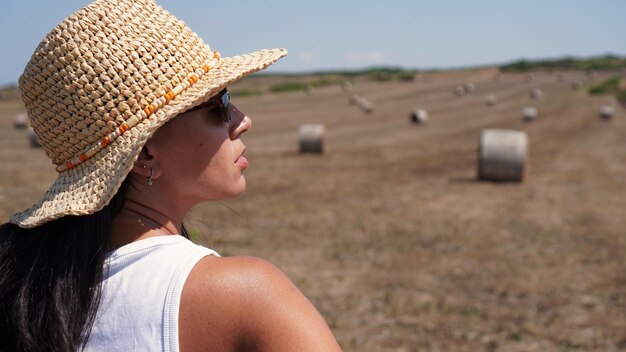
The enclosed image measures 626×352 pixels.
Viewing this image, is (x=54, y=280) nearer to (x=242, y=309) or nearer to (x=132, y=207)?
(x=132, y=207)

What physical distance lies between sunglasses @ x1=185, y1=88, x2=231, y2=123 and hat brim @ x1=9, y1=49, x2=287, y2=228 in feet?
0.12

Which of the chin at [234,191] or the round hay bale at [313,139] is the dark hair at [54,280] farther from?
the round hay bale at [313,139]

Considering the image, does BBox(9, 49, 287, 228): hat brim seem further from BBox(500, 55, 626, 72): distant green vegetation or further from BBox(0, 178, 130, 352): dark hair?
BBox(500, 55, 626, 72): distant green vegetation

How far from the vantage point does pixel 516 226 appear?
11.4 meters

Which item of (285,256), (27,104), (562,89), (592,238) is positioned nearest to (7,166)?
(285,256)

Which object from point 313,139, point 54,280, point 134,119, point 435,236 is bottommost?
point 313,139

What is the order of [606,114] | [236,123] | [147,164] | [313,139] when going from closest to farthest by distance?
[147,164] → [236,123] → [313,139] → [606,114]

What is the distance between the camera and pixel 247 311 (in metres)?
1.41

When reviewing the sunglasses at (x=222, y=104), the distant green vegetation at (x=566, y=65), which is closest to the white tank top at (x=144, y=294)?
the sunglasses at (x=222, y=104)

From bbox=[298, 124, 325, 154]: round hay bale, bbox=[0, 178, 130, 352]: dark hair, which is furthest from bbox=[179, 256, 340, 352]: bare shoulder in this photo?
bbox=[298, 124, 325, 154]: round hay bale

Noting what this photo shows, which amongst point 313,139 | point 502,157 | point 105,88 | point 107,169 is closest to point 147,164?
point 107,169

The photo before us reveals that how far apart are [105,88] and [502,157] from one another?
49.7 feet

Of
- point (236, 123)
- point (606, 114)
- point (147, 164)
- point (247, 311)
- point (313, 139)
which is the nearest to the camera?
point (247, 311)

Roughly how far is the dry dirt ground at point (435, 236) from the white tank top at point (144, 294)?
1643mm
